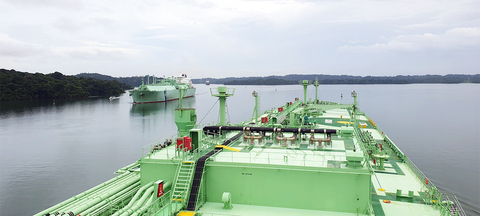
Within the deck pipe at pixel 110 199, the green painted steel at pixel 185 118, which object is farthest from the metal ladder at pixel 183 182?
the green painted steel at pixel 185 118

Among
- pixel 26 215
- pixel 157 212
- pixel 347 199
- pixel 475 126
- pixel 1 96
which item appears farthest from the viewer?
pixel 1 96

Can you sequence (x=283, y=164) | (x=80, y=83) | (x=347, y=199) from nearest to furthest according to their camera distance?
(x=347, y=199), (x=283, y=164), (x=80, y=83)

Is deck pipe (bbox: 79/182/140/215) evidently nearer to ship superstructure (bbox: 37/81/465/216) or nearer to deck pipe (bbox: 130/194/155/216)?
ship superstructure (bbox: 37/81/465/216)

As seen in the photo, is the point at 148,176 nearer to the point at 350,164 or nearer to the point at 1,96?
the point at 350,164

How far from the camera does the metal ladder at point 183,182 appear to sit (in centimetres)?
1591

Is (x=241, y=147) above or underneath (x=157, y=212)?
above

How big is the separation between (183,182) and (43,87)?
127 m

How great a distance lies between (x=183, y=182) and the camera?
55.5 ft

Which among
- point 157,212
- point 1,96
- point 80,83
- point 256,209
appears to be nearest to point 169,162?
point 157,212

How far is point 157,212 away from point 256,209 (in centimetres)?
547

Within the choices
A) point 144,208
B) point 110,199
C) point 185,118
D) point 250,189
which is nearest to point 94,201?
point 110,199

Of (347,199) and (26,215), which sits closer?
(347,199)

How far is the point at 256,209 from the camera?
16.5 metres

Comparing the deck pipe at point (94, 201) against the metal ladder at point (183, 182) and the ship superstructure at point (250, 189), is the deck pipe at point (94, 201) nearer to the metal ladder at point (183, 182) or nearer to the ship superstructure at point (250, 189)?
the ship superstructure at point (250, 189)
